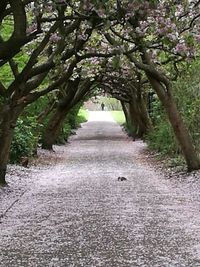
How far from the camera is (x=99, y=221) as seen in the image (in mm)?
9312

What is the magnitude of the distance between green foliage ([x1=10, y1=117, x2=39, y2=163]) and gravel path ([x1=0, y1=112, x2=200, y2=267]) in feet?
6.38

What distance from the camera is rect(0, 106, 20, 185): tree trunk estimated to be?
13180 mm

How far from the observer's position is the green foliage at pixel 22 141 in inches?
743

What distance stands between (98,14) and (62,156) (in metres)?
15.6

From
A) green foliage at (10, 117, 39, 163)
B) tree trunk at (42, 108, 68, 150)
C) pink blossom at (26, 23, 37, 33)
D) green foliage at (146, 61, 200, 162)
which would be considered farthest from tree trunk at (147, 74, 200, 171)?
tree trunk at (42, 108, 68, 150)

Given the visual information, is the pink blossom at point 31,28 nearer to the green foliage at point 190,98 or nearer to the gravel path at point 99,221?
the gravel path at point 99,221

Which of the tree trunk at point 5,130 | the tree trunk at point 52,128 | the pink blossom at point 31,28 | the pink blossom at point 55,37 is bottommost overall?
the tree trunk at point 52,128

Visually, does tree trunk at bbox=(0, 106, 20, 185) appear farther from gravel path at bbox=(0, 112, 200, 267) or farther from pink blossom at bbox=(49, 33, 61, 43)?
pink blossom at bbox=(49, 33, 61, 43)

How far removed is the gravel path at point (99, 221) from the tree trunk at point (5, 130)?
628 millimetres

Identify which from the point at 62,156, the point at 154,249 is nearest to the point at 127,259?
the point at 154,249

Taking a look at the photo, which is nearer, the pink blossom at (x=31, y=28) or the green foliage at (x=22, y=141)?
the pink blossom at (x=31, y=28)

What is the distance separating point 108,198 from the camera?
12.0m

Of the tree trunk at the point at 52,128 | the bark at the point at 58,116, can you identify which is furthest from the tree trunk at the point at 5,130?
the tree trunk at the point at 52,128

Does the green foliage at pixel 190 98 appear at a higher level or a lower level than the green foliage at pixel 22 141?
higher
